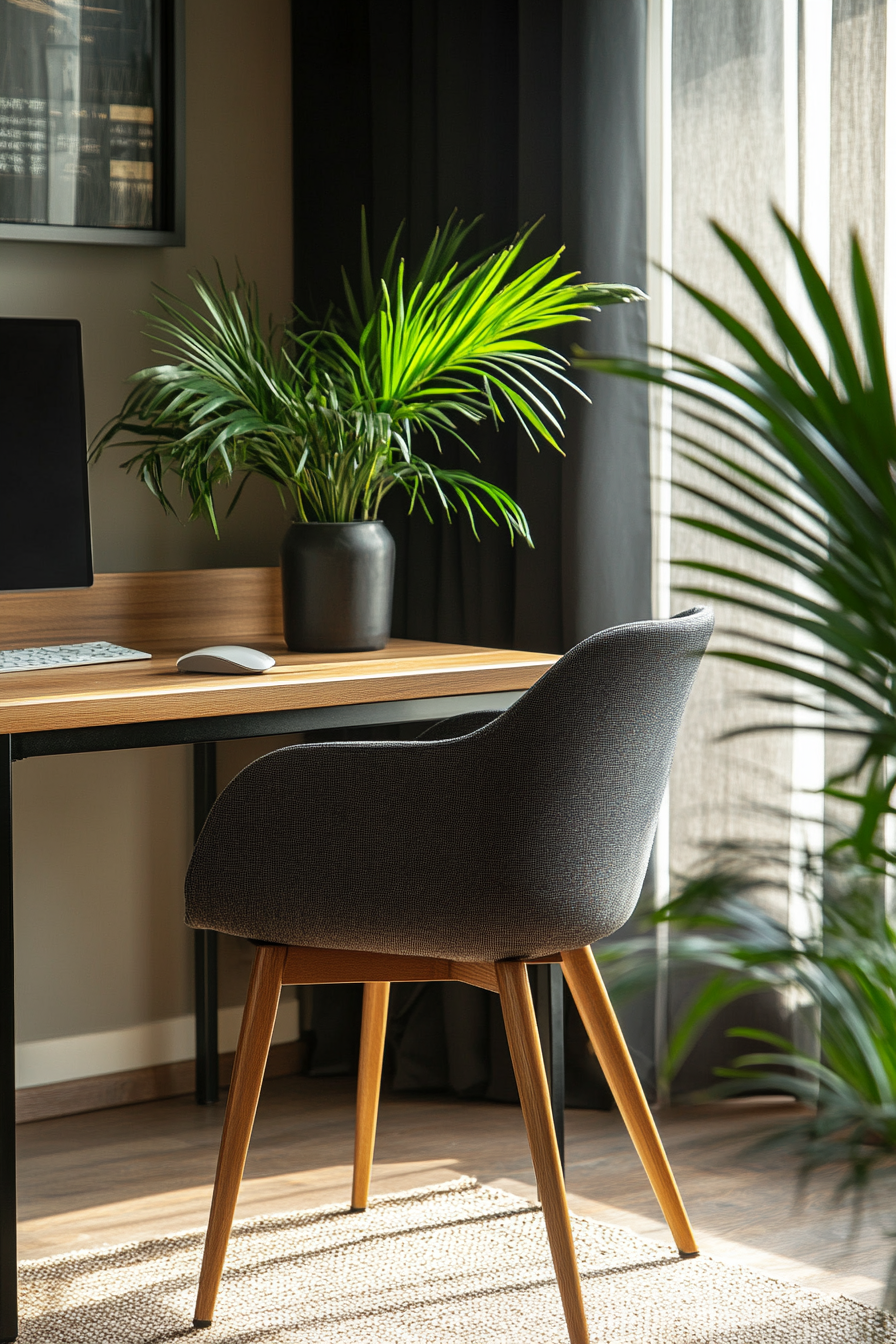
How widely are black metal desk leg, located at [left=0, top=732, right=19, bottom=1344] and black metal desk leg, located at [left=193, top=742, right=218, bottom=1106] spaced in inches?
35.0

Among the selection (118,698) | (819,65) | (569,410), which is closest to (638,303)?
(569,410)

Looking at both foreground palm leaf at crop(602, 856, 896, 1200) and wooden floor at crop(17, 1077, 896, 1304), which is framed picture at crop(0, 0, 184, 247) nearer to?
wooden floor at crop(17, 1077, 896, 1304)

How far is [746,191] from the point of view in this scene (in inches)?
92.6

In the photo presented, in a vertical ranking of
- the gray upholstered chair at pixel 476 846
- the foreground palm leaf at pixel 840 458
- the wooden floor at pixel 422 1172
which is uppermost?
the foreground palm leaf at pixel 840 458

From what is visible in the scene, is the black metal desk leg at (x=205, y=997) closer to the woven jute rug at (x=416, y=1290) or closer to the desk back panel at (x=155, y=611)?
the desk back panel at (x=155, y=611)

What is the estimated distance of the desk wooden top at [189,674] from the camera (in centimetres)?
185

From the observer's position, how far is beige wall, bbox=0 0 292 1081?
2676mm

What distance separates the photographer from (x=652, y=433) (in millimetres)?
2488

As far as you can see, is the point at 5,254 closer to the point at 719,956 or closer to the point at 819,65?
the point at 819,65

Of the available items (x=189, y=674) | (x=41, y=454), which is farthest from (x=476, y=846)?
(x=41, y=454)

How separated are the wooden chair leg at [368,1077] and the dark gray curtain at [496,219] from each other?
0.51 metres

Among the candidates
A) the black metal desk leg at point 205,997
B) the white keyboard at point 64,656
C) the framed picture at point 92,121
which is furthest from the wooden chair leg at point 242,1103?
the framed picture at point 92,121

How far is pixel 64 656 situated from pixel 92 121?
963mm

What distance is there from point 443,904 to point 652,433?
106cm
